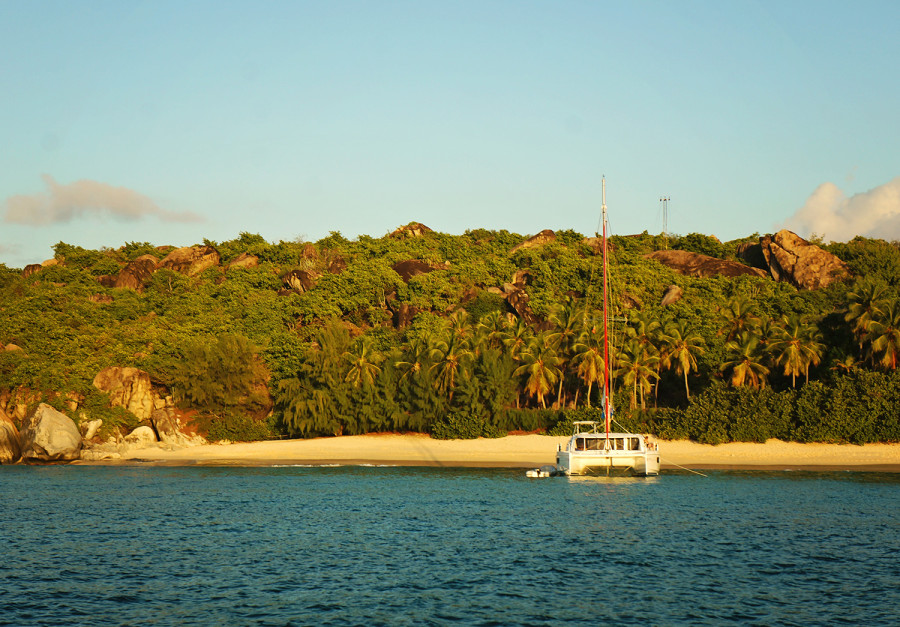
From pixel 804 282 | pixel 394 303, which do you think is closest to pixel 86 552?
pixel 394 303

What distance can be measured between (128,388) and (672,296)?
56.4 meters

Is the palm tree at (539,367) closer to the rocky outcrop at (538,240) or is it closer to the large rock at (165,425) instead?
the large rock at (165,425)

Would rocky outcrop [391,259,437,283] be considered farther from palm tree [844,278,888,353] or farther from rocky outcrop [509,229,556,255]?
palm tree [844,278,888,353]

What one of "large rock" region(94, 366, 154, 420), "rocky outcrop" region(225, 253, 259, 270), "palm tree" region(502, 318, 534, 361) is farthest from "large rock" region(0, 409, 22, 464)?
"rocky outcrop" region(225, 253, 259, 270)

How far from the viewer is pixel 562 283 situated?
93812 mm

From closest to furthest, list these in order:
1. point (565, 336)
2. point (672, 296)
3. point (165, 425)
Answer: point (165, 425), point (565, 336), point (672, 296)

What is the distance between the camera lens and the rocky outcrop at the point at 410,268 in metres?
99.9

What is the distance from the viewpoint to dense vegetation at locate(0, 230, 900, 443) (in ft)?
187

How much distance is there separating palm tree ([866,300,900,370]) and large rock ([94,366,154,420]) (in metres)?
58.5

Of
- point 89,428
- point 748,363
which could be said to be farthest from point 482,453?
point 89,428

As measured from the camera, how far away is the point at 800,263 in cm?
9312

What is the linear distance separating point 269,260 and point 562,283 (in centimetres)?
4382

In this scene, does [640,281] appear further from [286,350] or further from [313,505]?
[313,505]

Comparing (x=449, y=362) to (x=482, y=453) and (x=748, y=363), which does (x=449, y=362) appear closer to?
(x=482, y=453)
